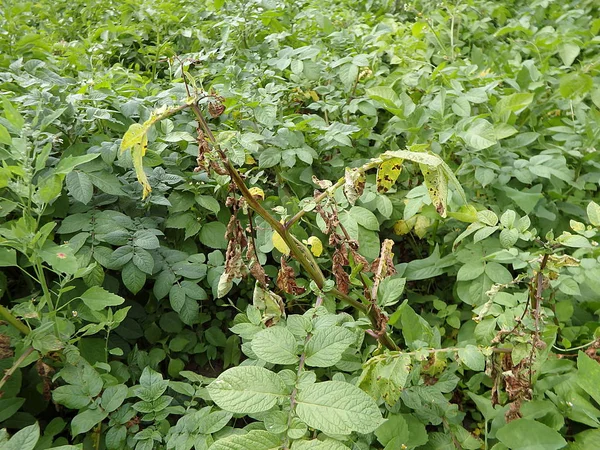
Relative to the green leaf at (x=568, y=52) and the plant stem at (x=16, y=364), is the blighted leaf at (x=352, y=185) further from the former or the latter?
the green leaf at (x=568, y=52)

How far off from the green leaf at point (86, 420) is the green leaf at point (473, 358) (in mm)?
847

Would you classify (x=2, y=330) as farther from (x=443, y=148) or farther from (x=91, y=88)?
(x=443, y=148)

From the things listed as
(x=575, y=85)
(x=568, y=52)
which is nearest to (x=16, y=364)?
(x=575, y=85)

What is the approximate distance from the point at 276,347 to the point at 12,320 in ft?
2.31

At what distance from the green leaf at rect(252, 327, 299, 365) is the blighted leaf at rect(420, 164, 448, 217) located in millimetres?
379

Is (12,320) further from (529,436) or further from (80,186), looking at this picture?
(529,436)

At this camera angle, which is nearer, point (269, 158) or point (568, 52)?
point (269, 158)

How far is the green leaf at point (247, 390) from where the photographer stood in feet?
2.61

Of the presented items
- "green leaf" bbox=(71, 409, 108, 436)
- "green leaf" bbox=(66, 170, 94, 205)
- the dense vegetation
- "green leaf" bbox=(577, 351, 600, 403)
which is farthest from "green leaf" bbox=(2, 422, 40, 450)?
"green leaf" bbox=(577, 351, 600, 403)

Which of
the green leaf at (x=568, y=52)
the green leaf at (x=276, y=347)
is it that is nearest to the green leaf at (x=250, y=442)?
the green leaf at (x=276, y=347)

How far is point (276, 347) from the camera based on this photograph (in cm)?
91

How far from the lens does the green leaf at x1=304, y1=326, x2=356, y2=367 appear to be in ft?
3.00

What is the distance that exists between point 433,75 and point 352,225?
92cm

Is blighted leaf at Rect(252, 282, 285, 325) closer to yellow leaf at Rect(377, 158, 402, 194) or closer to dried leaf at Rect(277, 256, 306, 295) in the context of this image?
dried leaf at Rect(277, 256, 306, 295)
